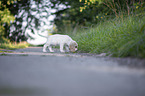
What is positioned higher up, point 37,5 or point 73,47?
point 37,5

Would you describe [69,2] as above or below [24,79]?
above

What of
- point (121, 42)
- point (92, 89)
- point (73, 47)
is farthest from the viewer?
point (73, 47)

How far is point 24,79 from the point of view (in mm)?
1187

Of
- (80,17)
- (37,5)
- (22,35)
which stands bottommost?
(22,35)

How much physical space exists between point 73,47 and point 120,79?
277 centimetres

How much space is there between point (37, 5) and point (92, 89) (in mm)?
9545

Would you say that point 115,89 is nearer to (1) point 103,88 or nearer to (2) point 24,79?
(1) point 103,88

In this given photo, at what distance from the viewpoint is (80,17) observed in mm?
9125

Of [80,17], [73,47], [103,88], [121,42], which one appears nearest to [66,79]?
[103,88]

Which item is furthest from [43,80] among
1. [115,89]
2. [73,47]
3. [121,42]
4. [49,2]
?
[49,2]

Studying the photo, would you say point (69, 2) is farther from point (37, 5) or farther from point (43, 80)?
point (43, 80)

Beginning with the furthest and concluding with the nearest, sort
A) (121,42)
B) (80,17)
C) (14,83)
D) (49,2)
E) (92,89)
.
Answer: (49,2), (80,17), (121,42), (14,83), (92,89)

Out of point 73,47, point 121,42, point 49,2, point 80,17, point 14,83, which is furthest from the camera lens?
point 49,2

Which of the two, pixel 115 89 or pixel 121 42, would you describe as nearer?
pixel 115 89
